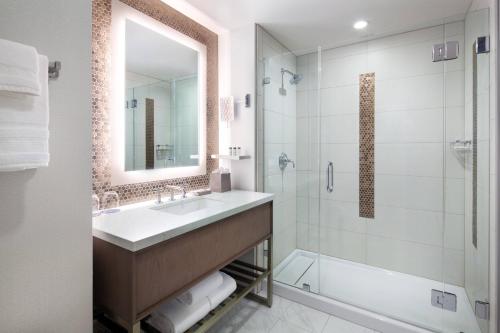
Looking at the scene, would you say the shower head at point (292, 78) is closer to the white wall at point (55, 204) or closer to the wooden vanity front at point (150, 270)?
the wooden vanity front at point (150, 270)

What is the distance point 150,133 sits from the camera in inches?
75.6

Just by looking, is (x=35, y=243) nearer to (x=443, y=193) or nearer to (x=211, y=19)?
(x=211, y=19)

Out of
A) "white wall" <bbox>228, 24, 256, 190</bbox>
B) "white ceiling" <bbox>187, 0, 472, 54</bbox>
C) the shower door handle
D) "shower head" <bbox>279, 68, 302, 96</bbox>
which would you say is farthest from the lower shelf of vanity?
"white ceiling" <bbox>187, 0, 472, 54</bbox>

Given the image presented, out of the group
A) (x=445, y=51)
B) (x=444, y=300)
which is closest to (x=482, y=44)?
(x=445, y=51)

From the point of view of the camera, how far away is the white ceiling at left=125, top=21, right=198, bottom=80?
5.82 feet

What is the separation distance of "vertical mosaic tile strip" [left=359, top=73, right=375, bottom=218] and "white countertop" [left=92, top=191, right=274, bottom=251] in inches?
55.8

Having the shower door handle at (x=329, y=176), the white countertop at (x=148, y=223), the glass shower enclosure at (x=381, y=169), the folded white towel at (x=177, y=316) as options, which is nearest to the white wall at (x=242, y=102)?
the glass shower enclosure at (x=381, y=169)

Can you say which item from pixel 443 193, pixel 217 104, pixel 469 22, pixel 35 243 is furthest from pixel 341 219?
pixel 35 243

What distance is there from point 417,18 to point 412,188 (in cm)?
147

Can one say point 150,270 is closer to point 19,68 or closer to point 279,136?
point 19,68

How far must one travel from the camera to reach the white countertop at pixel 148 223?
1.12 metres

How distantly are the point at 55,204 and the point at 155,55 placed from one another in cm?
137

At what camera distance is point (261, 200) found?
1.97 meters

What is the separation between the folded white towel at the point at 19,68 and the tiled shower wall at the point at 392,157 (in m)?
2.18
